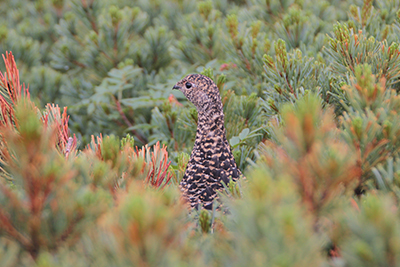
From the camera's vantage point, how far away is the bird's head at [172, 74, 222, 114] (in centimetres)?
154

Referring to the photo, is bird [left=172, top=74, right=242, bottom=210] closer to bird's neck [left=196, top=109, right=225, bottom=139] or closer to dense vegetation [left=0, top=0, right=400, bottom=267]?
bird's neck [left=196, top=109, right=225, bottom=139]

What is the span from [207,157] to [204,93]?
0.95ft

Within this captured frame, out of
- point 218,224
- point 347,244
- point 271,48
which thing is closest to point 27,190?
point 218,224

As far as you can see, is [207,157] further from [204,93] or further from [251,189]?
[251,189]

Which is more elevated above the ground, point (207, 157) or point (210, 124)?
point (210, 124)

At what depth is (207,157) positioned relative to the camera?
1.42 meters

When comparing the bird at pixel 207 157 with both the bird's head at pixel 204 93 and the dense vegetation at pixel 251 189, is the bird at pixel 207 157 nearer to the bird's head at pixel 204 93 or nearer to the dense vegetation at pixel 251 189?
the bird's head at pixel 204 93

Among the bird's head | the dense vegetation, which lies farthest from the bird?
the dense vegetation

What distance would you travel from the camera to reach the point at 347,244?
59 cm

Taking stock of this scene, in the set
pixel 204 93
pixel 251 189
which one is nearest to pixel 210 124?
pixel 204 93

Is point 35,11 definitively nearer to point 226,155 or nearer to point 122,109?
point 122,109

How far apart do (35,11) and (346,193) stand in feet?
12.7

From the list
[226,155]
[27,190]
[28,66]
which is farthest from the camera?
[28,66]

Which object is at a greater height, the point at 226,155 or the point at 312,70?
the point at 312,70
